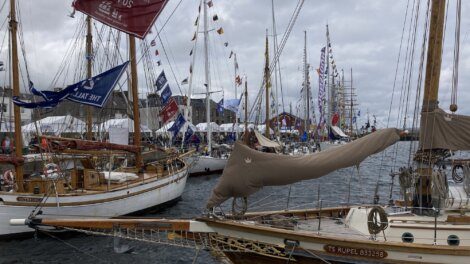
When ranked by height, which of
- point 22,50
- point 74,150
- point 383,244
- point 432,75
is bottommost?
point 383,244

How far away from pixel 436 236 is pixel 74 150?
15.9 m

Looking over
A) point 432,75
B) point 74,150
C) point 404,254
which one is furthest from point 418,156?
point 74,150

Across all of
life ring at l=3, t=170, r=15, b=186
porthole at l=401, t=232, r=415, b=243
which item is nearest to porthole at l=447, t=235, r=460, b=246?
porthole at l=401, t=232, r=415, b=243

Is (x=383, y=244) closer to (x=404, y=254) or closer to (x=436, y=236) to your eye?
(x=404, y=254)

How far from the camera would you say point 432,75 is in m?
12.1

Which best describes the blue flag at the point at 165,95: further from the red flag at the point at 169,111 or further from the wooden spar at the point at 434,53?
the wooden spar at the point at 434,53

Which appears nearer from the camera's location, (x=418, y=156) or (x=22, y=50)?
(x=418, y=156)

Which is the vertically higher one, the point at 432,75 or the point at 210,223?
the point at 432,75

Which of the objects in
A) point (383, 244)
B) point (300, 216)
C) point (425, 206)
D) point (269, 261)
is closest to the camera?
point (383, 244)

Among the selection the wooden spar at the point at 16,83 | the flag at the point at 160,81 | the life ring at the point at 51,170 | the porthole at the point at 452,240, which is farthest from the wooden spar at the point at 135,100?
the porthole at the point at 452,240

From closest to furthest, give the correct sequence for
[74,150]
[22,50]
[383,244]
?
[383,244], [74,150], [22,50]

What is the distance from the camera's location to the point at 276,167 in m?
11.1

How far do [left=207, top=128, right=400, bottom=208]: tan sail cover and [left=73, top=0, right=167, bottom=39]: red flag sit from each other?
593cm

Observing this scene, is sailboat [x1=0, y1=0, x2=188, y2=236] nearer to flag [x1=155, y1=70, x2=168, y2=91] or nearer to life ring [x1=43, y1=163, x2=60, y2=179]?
life ring [x1=43, y1=163, x2=60, y2=179]
